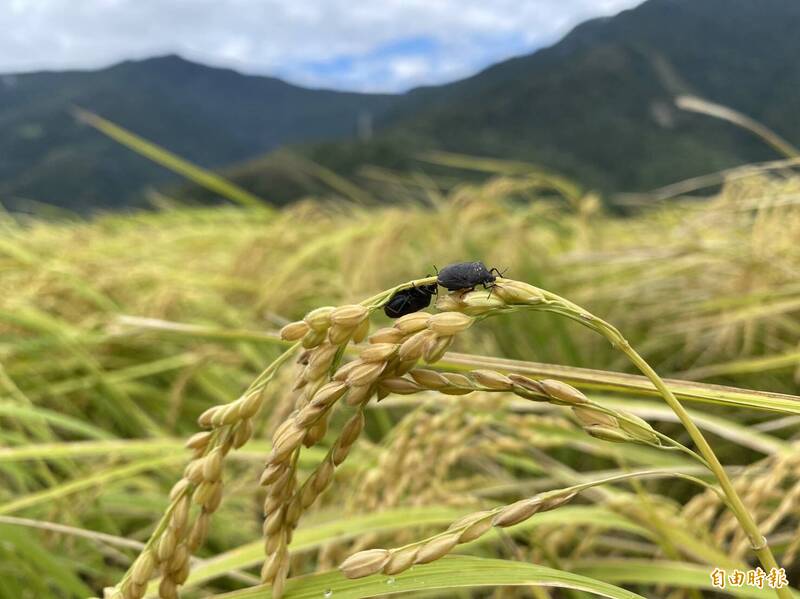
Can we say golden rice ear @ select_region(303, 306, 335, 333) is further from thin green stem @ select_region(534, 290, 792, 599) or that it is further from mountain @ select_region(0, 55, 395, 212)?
mountain @ select_region(0, 55, 395, 212)

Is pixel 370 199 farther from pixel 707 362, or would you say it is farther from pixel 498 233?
pixel 707 362

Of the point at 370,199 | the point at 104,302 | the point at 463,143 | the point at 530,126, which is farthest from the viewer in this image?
the point at 530,126

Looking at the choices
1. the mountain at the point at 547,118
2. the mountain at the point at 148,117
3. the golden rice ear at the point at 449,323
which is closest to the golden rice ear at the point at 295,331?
the golden rice ear at the point at 449,323

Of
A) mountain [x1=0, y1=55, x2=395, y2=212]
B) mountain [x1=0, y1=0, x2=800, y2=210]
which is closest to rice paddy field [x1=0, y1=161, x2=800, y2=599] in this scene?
mountain [x1=0, y1=0, x2=800, y2=210]

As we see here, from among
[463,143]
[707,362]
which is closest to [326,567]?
[707,362]

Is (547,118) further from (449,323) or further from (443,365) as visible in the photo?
(449,323)

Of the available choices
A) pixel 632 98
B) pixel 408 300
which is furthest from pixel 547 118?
pixel 408 300
